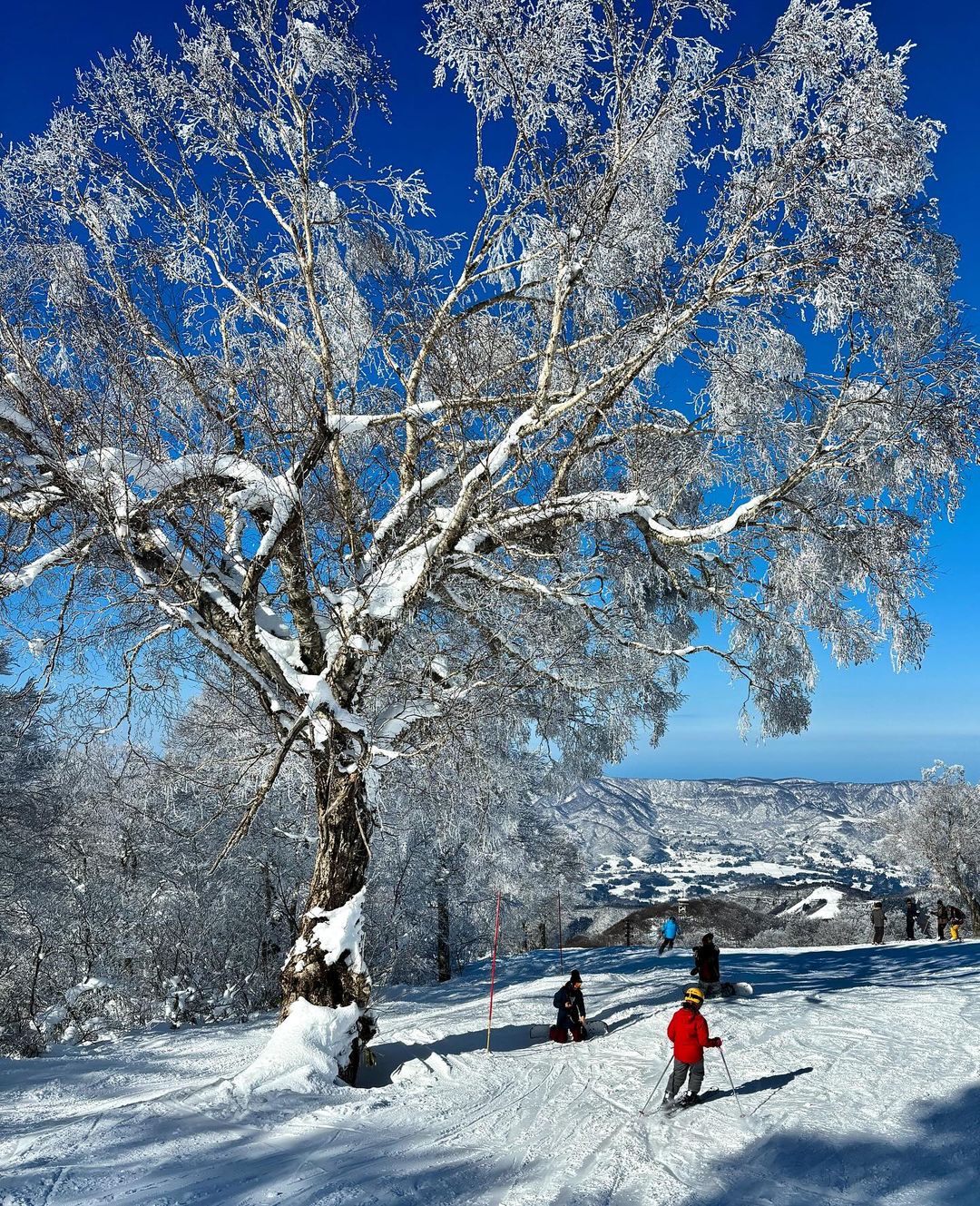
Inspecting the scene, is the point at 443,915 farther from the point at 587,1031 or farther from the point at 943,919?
the point at 587,1031

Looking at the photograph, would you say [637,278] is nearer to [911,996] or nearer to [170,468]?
[170,468]

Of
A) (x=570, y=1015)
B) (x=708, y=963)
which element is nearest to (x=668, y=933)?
(x=708, y=963)

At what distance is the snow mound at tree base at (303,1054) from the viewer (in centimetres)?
607

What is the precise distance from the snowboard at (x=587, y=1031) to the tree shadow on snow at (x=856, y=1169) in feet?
12.9

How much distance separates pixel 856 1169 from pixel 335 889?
14.9ft

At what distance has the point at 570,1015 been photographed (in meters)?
8.76

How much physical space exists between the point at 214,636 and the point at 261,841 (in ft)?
46.4

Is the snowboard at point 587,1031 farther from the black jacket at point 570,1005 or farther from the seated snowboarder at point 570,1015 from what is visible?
the black jacket at point 570,1005

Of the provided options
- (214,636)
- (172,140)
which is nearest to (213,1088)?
(214,636)

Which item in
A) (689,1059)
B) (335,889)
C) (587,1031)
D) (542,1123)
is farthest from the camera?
(587,1031)

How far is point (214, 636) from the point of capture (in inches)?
284

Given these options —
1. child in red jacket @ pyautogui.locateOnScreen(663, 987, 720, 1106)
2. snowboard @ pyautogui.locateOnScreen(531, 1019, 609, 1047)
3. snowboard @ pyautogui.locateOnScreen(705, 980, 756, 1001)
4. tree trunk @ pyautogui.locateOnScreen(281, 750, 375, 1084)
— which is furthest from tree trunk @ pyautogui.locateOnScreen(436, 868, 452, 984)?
child in red jacket @ pyautogui.locateOnScreen(663, 987, 720, 1106)

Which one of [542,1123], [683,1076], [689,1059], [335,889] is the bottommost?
[542,1123]

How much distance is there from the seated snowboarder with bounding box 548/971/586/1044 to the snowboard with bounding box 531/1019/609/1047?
0.51ft
